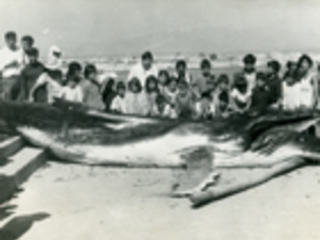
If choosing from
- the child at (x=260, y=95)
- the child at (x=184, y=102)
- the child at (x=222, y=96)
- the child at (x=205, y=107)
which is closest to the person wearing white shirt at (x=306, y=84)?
the child at (x=260, y=95)

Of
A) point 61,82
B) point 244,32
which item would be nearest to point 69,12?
point 61,82

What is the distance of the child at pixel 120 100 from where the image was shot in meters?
4.54

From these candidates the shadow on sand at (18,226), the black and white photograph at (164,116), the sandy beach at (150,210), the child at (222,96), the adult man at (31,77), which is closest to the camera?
the shadow on sand at (18,226)

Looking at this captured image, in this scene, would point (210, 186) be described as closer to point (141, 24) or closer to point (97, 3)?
point (141, 24)

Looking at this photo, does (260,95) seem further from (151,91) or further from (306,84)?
(151,91)

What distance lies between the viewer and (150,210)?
13.1 feet

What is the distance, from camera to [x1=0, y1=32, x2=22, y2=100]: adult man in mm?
4328

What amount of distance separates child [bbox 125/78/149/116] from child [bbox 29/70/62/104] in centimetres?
66

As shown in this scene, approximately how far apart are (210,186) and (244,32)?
1531 millimetres

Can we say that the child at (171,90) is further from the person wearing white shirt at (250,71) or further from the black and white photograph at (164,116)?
the person wearing white shirt at (250,71)

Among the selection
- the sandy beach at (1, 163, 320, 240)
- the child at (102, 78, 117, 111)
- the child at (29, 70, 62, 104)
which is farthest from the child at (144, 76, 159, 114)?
the child at (29, 70, 62, 104)

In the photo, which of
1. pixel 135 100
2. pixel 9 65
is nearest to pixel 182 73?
pixel 135 100

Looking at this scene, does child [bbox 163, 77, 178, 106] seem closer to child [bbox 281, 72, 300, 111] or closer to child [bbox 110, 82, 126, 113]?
child [bbox 110, 82, 126, 113]

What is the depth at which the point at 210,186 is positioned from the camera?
4.16 m
